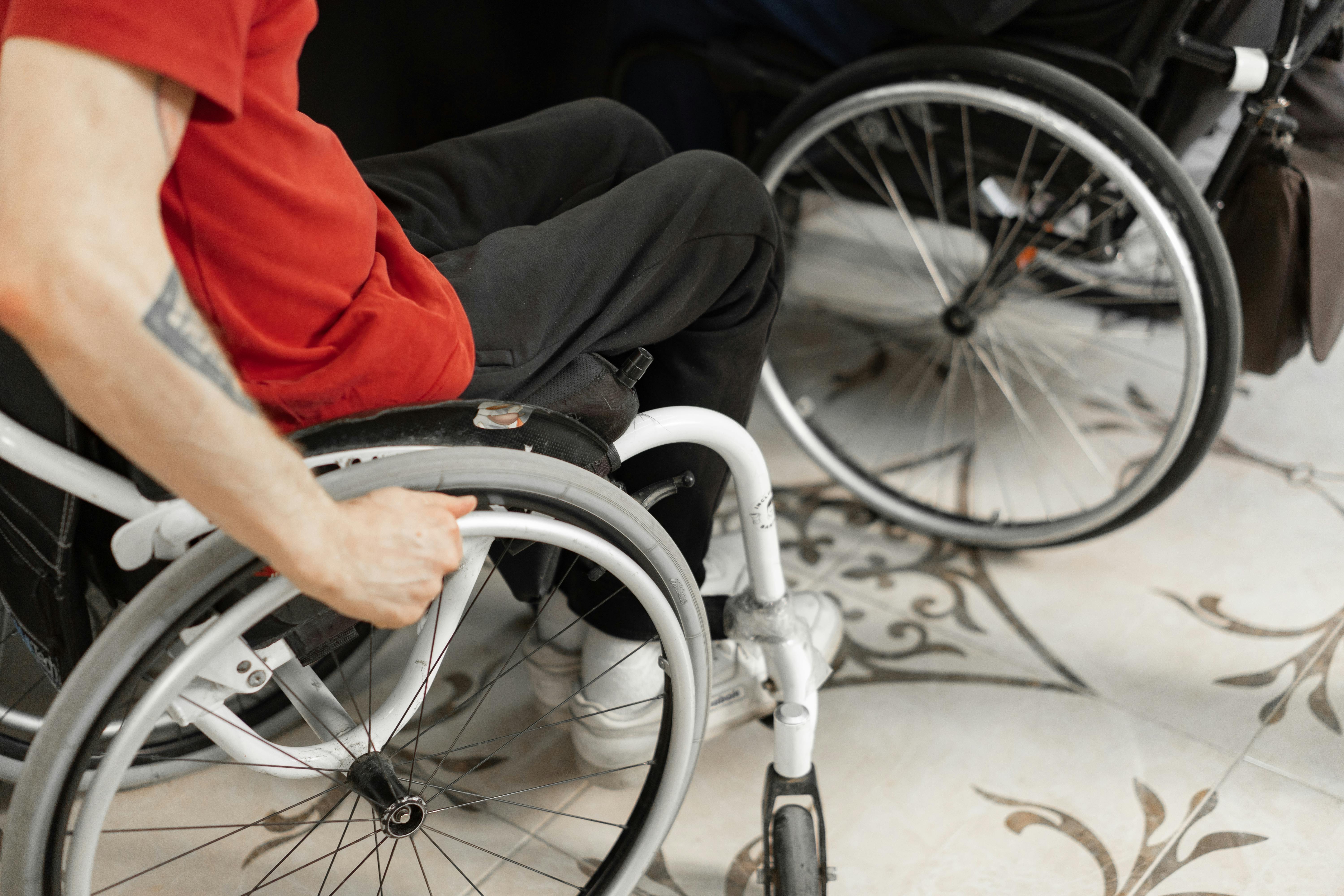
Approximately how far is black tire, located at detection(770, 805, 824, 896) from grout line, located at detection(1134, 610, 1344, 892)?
1.00 feet

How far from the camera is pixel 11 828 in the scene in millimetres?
514

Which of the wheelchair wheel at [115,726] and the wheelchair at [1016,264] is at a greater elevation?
the wheelchair at [1016,264]

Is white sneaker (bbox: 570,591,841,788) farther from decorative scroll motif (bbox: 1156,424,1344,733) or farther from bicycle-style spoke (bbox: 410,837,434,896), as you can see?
decorative scroll motif (bbox: 1156,424,1344,733)

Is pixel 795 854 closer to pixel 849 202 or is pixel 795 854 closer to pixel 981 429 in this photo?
pixel 981 429

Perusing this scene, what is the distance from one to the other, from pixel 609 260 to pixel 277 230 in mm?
261

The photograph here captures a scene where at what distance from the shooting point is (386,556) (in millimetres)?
508

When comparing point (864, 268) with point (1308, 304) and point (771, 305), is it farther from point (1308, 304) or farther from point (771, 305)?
point (771, 305)

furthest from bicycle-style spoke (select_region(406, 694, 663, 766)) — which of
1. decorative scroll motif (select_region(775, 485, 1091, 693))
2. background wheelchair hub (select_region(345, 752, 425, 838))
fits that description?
decorative scroll motif (select_region(775, 485, 1091, 693))

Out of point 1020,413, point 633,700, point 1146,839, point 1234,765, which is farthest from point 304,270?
point 1020,413

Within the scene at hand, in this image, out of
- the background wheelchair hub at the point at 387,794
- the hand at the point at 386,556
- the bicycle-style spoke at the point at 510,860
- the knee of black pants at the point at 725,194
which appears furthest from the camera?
the bicycle-style spoke at the point at 510,860

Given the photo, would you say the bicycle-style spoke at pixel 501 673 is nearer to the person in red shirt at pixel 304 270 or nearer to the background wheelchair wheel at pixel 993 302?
the person in red shirt at pixel 304 270

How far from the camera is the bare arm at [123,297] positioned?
→ 376 millimetres

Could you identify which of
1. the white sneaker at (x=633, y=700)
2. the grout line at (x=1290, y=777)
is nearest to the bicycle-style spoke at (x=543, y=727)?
the white sneaker at (x=633, y=700)

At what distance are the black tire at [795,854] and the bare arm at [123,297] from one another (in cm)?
53
